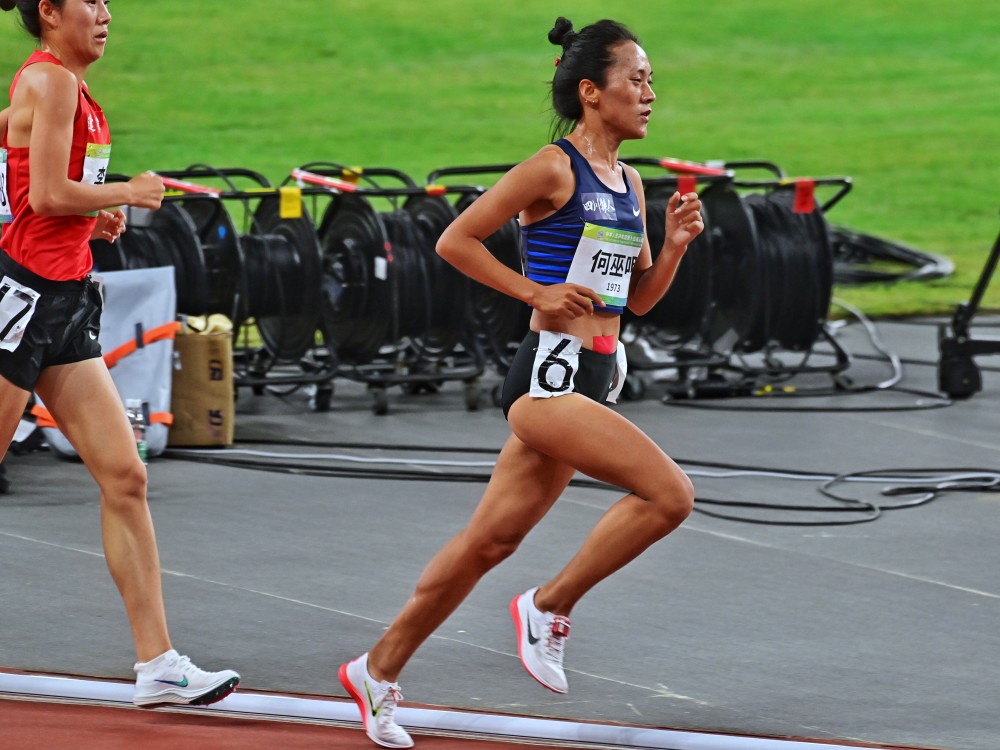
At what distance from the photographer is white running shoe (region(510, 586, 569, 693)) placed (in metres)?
4.84

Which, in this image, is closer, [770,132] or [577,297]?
[577,297]

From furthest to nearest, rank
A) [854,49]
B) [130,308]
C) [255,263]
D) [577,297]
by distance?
1. [854,49]
2. [255,263]
3. [130,308]
4. [577,297]

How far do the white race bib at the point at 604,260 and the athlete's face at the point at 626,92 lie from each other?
11.3 inches

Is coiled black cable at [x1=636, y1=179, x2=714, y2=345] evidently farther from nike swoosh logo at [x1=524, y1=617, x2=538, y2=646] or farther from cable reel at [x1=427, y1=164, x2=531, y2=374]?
nike swoosh logo at [x1=524, y1=617, x2=538, y2=646]

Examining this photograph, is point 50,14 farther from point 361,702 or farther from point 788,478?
point 788,478

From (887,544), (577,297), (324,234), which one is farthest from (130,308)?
(577,297)

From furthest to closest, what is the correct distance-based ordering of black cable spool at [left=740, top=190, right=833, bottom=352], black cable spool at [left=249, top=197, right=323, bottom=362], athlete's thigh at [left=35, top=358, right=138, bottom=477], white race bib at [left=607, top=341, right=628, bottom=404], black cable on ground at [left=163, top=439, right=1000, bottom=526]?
black cable spool at [left=740, top=190, right=833, bottom=352] → black cable spool at [left=249, top=197, right=323, bottom=362] → black cable on ground at [left=163, top=439, right=1000, bottom=526] → white race bib at [left=607, top=341, right=628, bottom=404] → athlete's thigh at [left=35, top=358, right=138, bottom=477]

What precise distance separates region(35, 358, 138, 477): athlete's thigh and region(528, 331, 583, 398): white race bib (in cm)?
115

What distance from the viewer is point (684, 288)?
11.1 meters

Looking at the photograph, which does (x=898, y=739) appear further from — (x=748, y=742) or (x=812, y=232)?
(x=812, y=232)

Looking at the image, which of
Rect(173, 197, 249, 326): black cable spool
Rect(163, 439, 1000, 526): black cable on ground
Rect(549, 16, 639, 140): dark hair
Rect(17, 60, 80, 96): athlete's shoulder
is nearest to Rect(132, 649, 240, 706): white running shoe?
Rect(17, 60, 80, 96): athlete's shoulder

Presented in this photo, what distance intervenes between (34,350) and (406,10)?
88.6ft

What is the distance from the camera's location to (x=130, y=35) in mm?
28141

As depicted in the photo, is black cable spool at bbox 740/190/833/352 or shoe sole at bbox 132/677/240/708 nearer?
shoe sole at bbox 132/677/240/708
